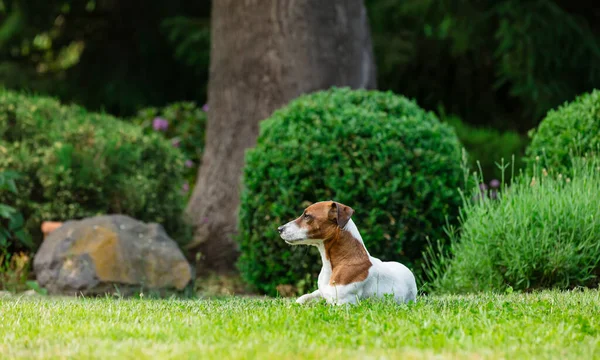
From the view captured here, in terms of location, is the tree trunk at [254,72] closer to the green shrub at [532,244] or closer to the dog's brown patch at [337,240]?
the green shrub at [532,244]

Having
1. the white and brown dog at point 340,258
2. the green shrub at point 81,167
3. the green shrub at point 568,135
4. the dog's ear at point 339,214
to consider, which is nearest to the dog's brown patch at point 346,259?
the white and brown dog at point 340,258

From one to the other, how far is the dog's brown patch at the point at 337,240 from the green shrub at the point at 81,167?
177 inches

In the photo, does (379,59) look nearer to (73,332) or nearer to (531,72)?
(531,72)

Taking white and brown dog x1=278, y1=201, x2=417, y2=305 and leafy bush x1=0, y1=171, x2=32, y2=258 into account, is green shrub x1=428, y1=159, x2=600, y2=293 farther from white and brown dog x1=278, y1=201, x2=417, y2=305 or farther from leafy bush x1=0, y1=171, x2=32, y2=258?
leafy bush x1=0, y1=171, x2=32, y2=258

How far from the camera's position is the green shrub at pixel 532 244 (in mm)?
7414

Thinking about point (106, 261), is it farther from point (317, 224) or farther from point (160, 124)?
point (160, 124)

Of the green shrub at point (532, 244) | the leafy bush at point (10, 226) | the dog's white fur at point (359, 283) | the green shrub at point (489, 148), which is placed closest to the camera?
the dog's white fur at point (359, 283)

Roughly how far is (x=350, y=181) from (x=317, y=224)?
2565 mm

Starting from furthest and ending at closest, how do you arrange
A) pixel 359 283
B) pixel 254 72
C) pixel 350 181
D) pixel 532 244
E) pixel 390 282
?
pixel 254 72 → pixel 350 181 → pixel 532 244 → pixel 390 282 → pixel 359 283

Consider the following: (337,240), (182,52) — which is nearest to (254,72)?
(182,52)

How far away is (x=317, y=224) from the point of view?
5641mm

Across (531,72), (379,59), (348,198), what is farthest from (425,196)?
(379,59)

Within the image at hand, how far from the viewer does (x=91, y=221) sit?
8.63m

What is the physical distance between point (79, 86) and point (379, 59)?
5709mm
